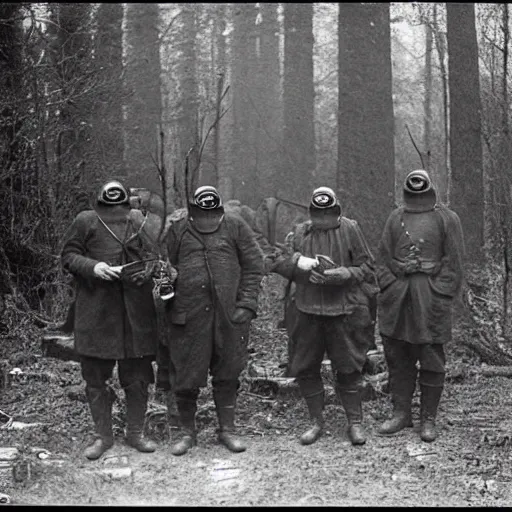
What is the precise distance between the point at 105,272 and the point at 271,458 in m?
1.75

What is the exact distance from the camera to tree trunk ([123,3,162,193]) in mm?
9248

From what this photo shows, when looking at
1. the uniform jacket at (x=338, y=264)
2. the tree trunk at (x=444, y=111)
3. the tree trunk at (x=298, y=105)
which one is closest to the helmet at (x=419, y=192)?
the uniform jacket at (x=338, y=264)

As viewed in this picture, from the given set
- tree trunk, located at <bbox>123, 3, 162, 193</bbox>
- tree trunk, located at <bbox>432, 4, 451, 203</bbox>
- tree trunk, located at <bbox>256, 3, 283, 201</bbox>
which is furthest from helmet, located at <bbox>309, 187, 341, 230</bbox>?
tree trunk, located at <bbox>256, 3, 283, 201</bbox>

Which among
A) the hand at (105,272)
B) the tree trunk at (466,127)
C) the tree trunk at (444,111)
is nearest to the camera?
the hand at (105,272)

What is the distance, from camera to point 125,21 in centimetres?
969

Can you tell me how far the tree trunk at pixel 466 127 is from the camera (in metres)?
7.96

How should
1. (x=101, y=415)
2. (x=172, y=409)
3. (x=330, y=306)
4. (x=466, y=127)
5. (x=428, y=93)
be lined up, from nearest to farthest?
(x=101, y=415), (x=330, y=306), (x=172, y=409), (x=466, y=127), (x=428, y=93)

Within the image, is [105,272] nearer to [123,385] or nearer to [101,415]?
[123,385]

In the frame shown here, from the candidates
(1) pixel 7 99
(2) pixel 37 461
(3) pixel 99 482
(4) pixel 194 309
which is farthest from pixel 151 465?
(1) pixel 7 99

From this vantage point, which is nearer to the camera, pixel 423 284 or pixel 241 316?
pixel 241 316

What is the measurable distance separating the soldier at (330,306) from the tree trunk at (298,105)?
3.94 metres

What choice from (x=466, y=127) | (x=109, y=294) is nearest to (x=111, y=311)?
(x=109, y=294)

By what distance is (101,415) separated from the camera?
5.45 meters

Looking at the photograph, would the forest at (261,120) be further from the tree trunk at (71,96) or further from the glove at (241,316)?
the glove at (241,316)
